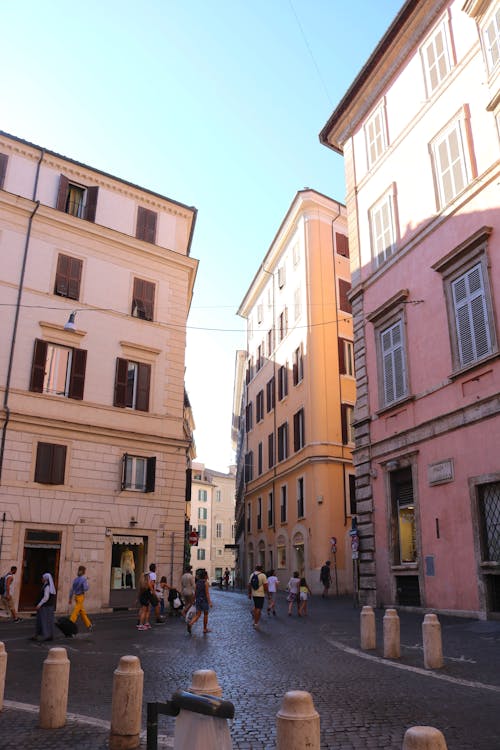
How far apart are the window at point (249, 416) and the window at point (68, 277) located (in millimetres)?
23041

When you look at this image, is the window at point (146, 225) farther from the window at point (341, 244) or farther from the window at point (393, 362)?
the window at point (341, 244)

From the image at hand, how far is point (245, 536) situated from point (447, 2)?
35175 mm

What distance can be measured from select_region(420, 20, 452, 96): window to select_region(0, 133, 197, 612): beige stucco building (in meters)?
12.2

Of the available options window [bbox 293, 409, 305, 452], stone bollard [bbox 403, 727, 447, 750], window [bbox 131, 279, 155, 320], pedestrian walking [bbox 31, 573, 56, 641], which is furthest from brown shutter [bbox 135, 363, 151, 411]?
stone bollard [bbox 403, 727, 447, 750]

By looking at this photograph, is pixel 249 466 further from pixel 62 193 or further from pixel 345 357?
pixel 62 193

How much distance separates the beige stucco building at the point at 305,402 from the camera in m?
30.4

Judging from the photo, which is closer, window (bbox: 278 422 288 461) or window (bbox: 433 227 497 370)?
window (bbox: 433 227 497 370)

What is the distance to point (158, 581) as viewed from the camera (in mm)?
22141

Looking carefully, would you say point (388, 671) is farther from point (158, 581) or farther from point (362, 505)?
point (158, 581)

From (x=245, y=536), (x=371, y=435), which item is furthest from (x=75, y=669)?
(x=245, y=536)

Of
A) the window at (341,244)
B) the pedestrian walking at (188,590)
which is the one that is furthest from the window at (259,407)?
the pedestrian walking at (188,590)

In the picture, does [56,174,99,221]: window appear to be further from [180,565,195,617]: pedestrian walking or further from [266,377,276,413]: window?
[266,377,276,413]: window

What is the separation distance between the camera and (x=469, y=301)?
14953mm

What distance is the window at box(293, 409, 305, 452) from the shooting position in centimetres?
3288
